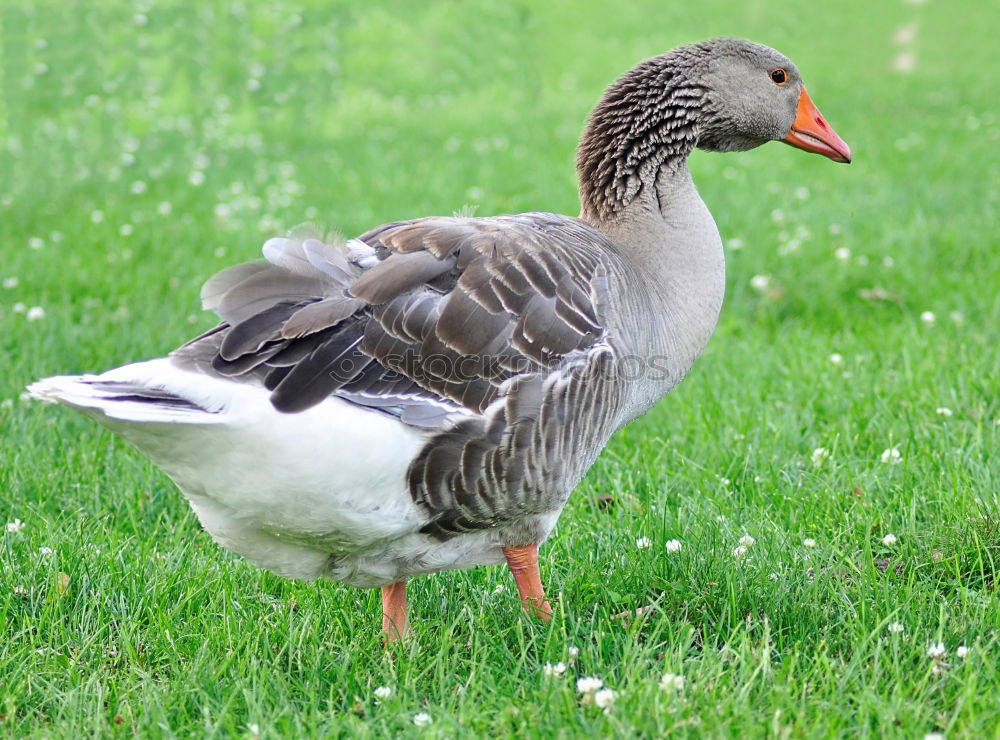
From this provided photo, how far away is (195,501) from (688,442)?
2585mm

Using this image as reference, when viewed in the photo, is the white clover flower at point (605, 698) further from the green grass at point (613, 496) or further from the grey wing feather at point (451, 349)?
the grey wing feather at point (451, 349)

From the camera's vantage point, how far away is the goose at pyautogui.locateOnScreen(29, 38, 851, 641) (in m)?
2.83

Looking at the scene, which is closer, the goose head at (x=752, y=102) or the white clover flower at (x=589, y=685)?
the white clover flower at (x=589, y=685)

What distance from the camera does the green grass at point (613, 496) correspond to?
293 cm

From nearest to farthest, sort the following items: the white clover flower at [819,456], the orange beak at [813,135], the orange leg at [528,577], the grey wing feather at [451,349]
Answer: the grey wing feather at [451,349] → the orange leg at [528,577] → the orange beak at [813,135] → the white clover flower at [819,456]

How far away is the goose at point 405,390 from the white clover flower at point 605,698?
702 millimetres

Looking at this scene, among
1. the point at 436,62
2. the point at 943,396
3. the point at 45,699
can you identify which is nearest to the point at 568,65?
the point at 436,62

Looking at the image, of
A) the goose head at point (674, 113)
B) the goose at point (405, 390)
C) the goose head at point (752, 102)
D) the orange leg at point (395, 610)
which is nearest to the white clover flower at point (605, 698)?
the goose at point (405, 390)

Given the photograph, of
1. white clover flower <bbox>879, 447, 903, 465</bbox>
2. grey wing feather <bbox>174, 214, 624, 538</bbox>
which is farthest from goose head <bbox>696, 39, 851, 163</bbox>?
white clover flower <bbox>879, 447, 903, 465</bbox>

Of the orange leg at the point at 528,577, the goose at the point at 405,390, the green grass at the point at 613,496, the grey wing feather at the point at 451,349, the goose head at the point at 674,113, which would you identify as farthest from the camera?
the goose head at the point at 674,113

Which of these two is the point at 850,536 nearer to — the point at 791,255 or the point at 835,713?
the point at 835,713

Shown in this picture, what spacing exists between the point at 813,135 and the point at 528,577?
7.35 ft

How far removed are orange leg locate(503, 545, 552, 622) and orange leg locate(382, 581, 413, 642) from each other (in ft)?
1.26

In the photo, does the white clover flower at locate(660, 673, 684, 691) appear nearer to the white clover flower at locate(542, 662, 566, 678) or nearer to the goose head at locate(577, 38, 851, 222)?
the white clover flower at locate(542, 662, 566, 678)
